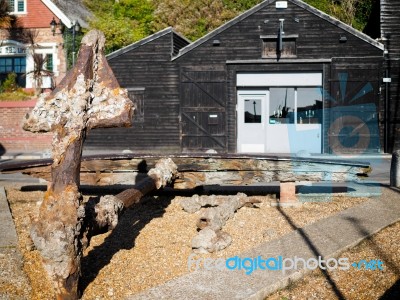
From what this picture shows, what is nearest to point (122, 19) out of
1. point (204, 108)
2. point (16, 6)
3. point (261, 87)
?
point (16, 6)

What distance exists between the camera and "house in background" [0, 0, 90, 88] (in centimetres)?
2866

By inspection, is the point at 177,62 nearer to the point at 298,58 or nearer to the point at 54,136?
the point at 298,58

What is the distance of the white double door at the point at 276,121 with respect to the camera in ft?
69.8

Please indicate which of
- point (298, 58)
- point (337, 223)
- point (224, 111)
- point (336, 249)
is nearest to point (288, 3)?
point (298, 58)

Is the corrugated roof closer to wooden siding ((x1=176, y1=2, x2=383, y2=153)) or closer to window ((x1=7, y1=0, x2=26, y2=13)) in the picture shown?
window ((x1=7, y1=0, x2=26, y2=13))

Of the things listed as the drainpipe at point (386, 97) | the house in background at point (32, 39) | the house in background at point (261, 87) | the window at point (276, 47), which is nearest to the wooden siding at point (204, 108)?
the house in background at point (261, 87)

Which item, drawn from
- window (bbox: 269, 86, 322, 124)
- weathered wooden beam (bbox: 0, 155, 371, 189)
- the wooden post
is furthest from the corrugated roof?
the wooden post

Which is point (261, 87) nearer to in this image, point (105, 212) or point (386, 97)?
point (386, 97)

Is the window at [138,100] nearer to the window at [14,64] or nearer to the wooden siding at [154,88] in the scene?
the wooden siding at [154,88]

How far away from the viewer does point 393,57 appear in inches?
819

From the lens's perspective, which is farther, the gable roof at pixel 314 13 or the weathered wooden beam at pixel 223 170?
the gable roof at pixel 314 13

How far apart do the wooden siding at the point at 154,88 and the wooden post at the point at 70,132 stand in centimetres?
1718

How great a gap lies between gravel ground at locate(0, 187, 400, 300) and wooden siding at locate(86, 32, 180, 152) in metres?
12.9

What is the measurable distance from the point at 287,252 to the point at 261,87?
53.8 feet
